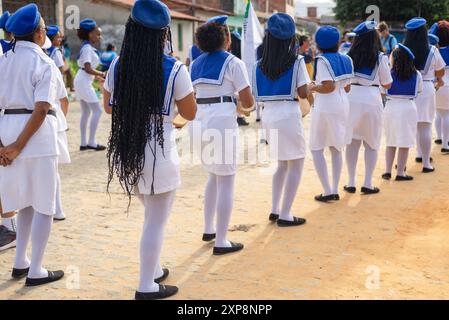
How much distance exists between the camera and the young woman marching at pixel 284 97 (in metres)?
5.88

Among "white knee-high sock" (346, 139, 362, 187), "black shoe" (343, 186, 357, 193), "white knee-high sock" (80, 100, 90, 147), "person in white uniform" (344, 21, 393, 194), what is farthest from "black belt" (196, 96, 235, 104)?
"white knee-high sock" (80, 100, 90, 147)

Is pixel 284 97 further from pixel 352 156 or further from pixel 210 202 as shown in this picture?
pixel 352 156

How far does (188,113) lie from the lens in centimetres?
406

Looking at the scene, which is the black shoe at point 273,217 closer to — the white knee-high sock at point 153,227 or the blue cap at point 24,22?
the white knee-high sock at point 153,227

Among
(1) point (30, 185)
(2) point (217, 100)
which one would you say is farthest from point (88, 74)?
(1) point (30, 185)

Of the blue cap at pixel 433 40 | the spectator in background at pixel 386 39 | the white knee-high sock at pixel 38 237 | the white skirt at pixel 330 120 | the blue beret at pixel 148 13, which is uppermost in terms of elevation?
the spectator in background at pixel 386 39

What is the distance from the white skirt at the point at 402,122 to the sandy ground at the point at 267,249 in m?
0.57

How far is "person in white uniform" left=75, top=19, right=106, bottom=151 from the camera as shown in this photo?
397 inches

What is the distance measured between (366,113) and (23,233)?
14.1 feet

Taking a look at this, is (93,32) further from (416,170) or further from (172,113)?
(172,113)

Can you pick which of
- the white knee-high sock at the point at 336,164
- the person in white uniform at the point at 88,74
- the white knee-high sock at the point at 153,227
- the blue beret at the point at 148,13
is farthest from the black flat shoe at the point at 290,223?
the person in white uniform at the point at 88,74

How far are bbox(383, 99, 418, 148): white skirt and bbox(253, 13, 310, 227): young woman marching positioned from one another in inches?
97.8

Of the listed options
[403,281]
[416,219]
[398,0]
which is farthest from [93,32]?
[398,0]

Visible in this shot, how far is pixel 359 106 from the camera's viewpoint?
744 cm
